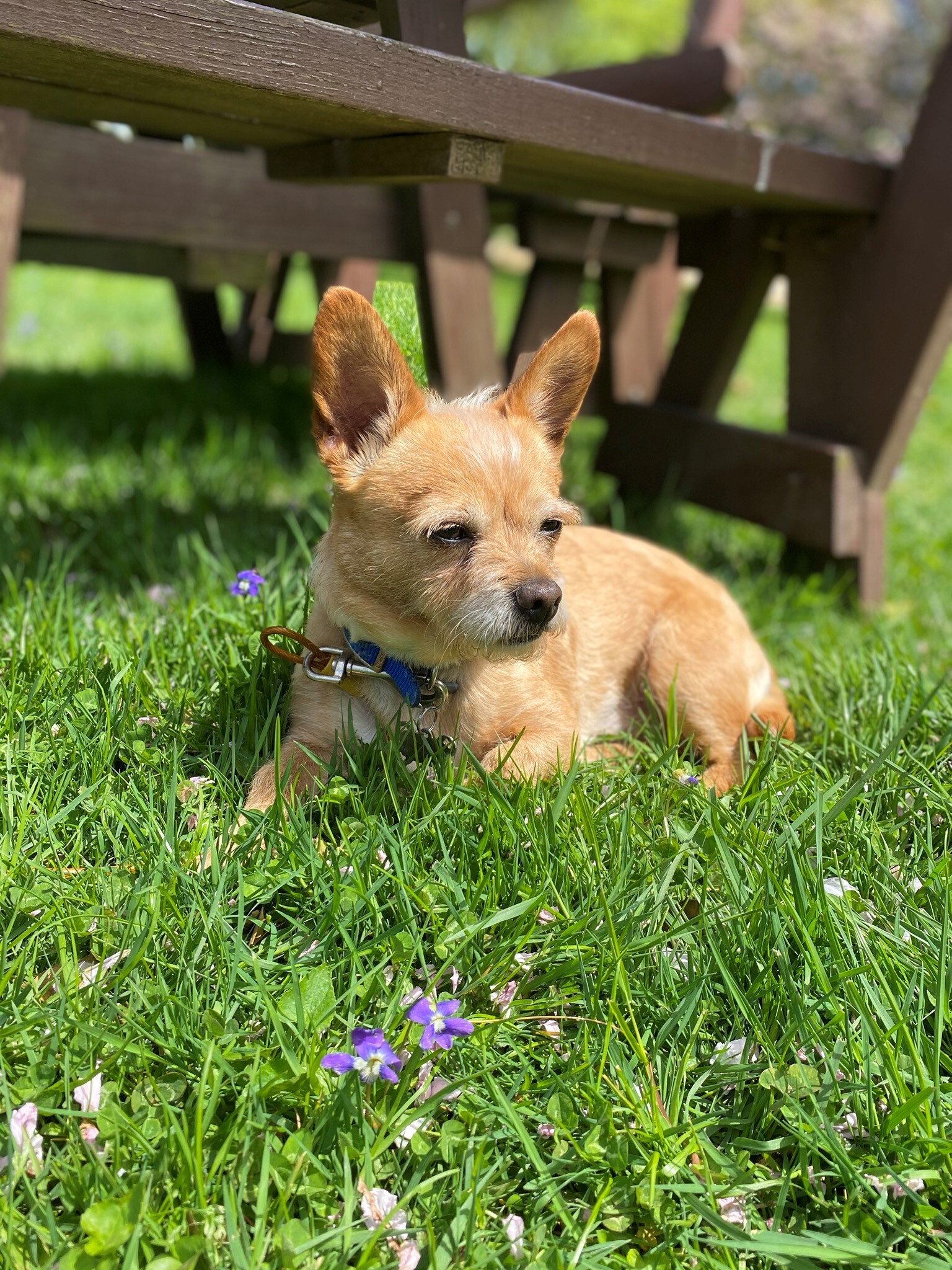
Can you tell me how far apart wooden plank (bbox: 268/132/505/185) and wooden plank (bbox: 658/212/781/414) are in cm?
222

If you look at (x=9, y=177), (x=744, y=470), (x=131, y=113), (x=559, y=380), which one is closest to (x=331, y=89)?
(x=559, y=380)

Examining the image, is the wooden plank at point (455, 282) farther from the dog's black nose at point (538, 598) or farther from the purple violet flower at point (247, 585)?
the dog's black nose at point (538, 598)

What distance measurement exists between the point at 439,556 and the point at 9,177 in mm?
2320

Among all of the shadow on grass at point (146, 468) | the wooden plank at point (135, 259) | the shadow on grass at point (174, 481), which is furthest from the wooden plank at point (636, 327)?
the wooden plank at point (135, 259)

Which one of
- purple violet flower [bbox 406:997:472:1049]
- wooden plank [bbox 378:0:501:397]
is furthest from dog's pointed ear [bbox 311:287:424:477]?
wooden plank [bbox 378:0:501:397]

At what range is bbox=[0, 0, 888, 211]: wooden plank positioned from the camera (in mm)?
2172

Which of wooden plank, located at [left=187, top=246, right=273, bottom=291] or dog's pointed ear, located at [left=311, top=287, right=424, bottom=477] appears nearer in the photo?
dog's pointed ear, located at [left=311, top=287, right=424, bottom=477]

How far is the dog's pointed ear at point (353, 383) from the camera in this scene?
217 cm

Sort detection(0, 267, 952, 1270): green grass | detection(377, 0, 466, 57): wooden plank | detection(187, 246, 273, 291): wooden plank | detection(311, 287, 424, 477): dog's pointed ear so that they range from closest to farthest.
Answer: detection(0, 267, 952, 1270): green grass
detection(311, 287, 424, 477): dog's pointed ear
detection(377, 0, 466, 57): wooden plank
detection(187, 246, 273, 291): wooden plank

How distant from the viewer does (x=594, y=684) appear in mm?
3186

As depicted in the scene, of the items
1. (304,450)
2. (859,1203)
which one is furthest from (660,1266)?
(304,450)

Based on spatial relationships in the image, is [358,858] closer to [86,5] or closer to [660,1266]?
[660,1266]

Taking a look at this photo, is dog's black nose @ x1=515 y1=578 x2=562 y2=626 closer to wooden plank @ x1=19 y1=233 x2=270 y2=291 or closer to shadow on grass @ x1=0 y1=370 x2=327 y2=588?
shadow on grass @ x1=0 y1=370 x2=327 y2=588

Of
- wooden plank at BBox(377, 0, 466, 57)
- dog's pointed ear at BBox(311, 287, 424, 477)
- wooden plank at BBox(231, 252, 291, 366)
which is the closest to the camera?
dog's pointed ear at BBox(311, 287, 424, 477)
